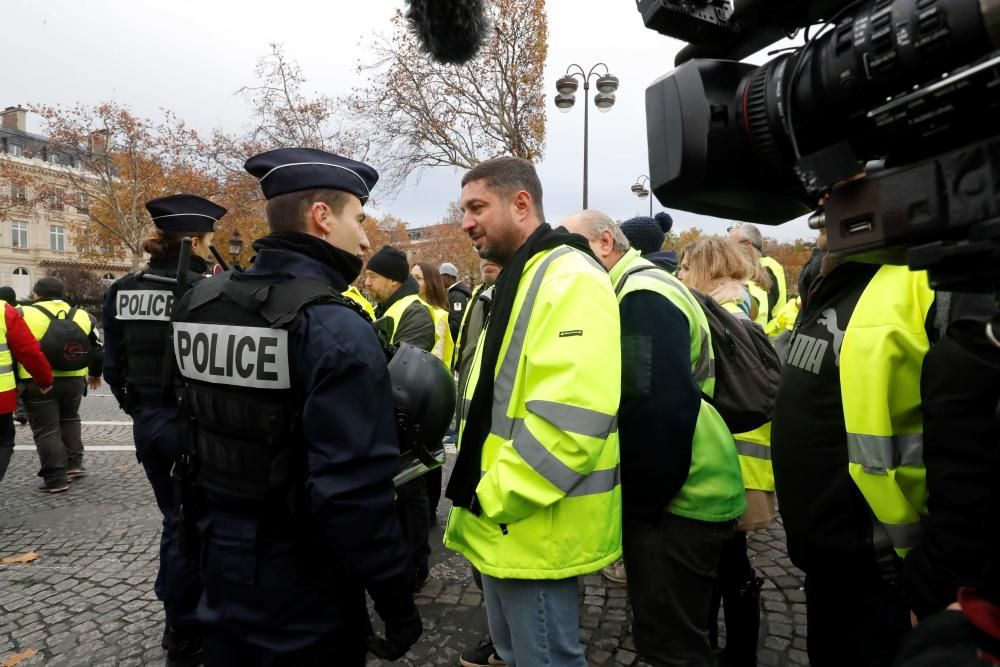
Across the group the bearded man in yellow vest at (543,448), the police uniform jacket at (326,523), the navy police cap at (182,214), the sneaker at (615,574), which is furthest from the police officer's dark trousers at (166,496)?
the sneaker at (615,574)

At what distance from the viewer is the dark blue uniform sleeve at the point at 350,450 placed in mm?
1579

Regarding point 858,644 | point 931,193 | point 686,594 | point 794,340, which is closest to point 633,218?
point 794,340

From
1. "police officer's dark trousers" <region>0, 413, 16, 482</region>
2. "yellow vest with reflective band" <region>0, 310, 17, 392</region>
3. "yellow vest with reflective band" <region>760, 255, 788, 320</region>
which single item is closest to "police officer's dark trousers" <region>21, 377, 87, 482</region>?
"police officer's dark trousers" <region>0, 413, 16, 482</region>

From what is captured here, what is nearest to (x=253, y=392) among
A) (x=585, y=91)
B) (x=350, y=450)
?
(x=350, y=450)

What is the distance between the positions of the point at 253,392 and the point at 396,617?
798mm

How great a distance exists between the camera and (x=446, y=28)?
6.55 feet

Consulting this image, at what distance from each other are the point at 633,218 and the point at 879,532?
6.39 feet

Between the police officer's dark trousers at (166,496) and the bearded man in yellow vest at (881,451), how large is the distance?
2.51 meters

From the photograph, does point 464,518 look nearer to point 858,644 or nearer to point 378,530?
point 378,530

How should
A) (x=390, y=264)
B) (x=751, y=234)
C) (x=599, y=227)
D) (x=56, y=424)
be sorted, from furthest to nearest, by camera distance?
(x=56, y=424) < (x=751, y=234) < (x=390, y=264) < (x=599, y=227)

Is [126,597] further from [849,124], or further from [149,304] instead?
[849,124]

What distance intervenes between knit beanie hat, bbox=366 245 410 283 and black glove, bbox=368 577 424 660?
3.26m

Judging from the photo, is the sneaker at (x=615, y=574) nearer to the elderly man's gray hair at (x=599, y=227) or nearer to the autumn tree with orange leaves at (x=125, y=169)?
the elderly man's gray hair at (x=599, y=227)

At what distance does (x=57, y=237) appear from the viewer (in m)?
48.7
